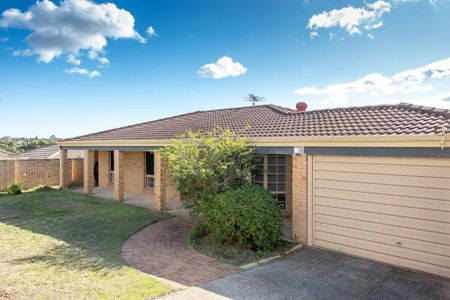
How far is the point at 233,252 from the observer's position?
7785 mm

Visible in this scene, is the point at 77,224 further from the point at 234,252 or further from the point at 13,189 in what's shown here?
the point at 13,189

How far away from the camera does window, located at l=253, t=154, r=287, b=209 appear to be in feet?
38.7

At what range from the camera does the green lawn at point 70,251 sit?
18.3ft

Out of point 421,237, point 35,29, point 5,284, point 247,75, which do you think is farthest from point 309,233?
point 247,75

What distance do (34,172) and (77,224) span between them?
38.4 feet

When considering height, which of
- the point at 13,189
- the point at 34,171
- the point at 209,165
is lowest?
the point at 13,189

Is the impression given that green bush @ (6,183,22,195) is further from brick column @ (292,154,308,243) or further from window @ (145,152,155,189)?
brick column @ (292,154,308,243)

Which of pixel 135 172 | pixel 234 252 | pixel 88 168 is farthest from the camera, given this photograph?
pixel 135 172

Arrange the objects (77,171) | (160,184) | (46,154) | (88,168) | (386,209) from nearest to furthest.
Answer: (386,209), (160,184), (88,168), (77,171), (46,154)

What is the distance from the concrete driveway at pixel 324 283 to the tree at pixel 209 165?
9.24 feet

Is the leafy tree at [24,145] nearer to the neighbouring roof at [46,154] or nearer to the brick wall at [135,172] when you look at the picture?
the neighbouring roof at [46,154]

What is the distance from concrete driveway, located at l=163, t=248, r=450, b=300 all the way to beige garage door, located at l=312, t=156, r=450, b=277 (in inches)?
17.2

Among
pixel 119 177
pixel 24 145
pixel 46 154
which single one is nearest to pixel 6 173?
pixel 46 154

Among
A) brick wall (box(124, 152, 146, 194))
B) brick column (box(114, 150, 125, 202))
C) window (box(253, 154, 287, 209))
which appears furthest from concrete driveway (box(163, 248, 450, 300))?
brick wall (box(124, 152, 146, 194))
